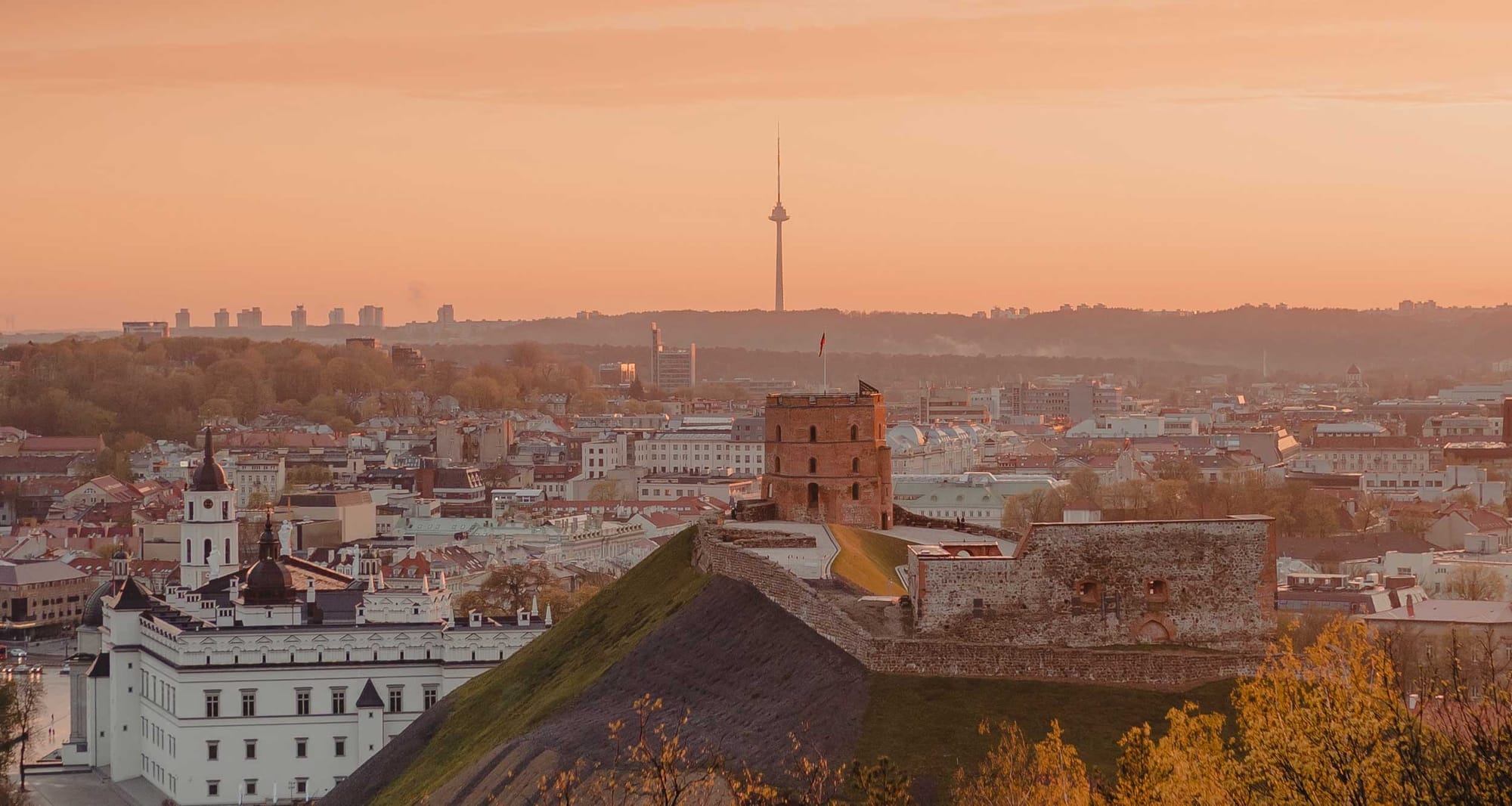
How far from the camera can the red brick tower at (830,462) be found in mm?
48844

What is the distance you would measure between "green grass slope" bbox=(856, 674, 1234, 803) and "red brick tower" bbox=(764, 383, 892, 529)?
1424 centimetres

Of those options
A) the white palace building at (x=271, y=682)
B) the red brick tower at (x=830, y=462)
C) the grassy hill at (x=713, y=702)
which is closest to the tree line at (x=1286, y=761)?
the grassy hill at (x=713, y=702)

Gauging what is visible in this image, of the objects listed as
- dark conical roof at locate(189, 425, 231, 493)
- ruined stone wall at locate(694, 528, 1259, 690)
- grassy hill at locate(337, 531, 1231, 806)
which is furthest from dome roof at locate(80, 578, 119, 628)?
ruined stone wall at locate(694, 528, 1259, 690)

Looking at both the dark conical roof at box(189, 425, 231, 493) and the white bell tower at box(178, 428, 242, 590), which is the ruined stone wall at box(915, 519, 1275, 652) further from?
the white bell tower at box(178, 428, 242, 590)

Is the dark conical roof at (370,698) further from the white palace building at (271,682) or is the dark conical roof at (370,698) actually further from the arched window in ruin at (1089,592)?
the arched window in ruin at (1089,592)

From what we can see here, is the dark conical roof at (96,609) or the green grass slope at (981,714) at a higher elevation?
the green grass slope at (981,714)

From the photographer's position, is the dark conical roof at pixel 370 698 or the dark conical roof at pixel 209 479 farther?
the dark conical roof at pixel 209 479

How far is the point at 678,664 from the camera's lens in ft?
131

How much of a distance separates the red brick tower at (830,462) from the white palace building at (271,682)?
1642 centimetres

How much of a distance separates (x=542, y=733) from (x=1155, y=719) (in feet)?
38.7

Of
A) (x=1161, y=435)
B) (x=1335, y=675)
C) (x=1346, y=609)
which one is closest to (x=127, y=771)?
(x=1346, y=609)

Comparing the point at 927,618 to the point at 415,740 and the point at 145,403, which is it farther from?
the point at 145,403

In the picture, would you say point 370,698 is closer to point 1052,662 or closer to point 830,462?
point 830,462

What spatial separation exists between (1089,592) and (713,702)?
655 cm
